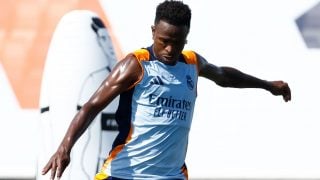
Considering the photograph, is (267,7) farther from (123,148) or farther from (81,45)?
(123,148)

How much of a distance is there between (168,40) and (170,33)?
3 centimetres

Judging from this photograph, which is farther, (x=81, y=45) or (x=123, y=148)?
(x=81, y=45)

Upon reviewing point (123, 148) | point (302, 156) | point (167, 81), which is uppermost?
point (167, 81)

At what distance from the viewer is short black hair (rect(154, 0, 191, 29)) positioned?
16.1 feet

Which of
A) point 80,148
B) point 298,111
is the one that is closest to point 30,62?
point 80,148

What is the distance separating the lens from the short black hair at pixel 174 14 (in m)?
4.90

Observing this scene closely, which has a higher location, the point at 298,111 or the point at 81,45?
the point at 81,45

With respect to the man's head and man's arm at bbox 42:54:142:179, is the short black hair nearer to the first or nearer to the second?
the man's head

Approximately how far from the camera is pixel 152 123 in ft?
16.2

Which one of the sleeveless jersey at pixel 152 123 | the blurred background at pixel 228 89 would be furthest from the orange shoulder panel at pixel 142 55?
the blurred background at pixel 228 89

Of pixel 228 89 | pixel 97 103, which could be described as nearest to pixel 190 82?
pixel 97 103

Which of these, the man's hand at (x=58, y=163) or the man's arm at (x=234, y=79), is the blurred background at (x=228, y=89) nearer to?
the man's arm at (x=234, y=79)

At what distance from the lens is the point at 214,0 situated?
26.3ft

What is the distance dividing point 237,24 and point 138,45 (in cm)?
76
